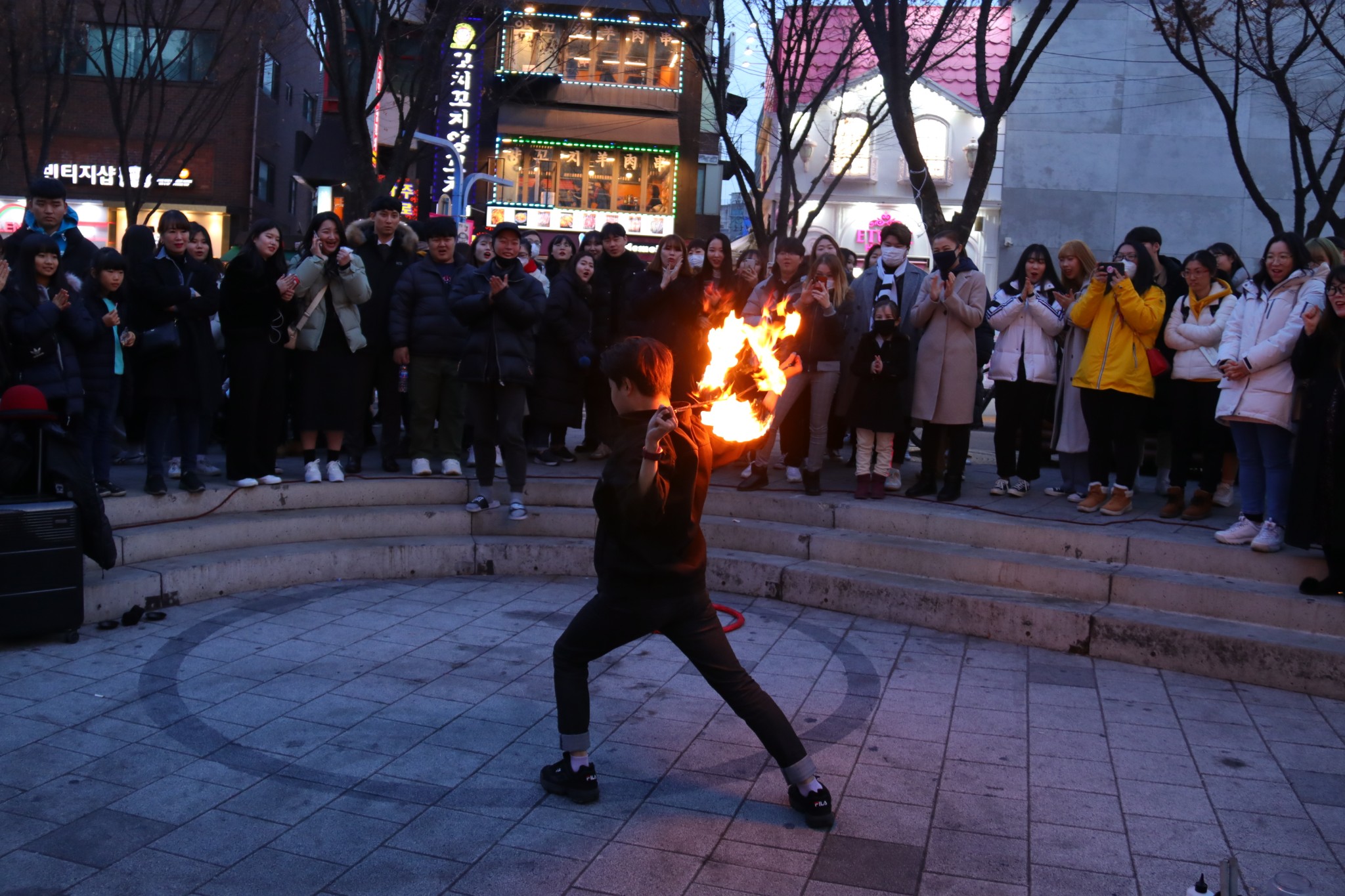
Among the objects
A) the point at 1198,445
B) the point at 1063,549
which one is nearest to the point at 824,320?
the point at 1063,549

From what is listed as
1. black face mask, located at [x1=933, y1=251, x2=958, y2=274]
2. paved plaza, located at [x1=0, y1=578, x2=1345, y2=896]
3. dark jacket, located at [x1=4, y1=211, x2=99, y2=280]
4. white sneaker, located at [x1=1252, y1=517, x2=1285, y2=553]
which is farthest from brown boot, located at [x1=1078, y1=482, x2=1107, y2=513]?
dark jacket, located at [x1=4, y1=211, x2=99, y2=280]

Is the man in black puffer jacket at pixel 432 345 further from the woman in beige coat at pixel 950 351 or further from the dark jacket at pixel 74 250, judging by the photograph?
the woman in beige coat at pixel 950 351

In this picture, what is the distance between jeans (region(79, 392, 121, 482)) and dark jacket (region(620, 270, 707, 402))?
423 centimetres

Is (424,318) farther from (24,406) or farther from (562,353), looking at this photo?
(24,406)

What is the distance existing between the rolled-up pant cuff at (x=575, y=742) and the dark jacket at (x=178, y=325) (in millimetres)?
4825

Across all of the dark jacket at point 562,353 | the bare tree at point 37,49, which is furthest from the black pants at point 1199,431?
the bare tree at point 37,49

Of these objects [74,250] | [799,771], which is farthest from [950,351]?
[74,250]

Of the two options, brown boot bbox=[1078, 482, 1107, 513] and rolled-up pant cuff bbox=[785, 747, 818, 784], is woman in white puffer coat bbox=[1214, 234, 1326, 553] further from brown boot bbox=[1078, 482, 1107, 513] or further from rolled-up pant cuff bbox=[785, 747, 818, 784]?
rolled-up pant cuff bbox=[785, 747, 818, 784]

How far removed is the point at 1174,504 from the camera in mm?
8469

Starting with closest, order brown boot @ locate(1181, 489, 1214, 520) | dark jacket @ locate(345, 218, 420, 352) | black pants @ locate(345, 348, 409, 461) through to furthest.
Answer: brown boot @ locate(1181, 489, 1214, 520), black pants @ locate(345, 348, 409, 461), dark jacket @ locate(345, 218, 420, 352)

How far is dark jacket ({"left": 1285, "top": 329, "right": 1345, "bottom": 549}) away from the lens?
6.85m

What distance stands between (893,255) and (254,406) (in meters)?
5.11

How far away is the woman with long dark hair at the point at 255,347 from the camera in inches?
336

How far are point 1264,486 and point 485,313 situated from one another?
18.7ft
